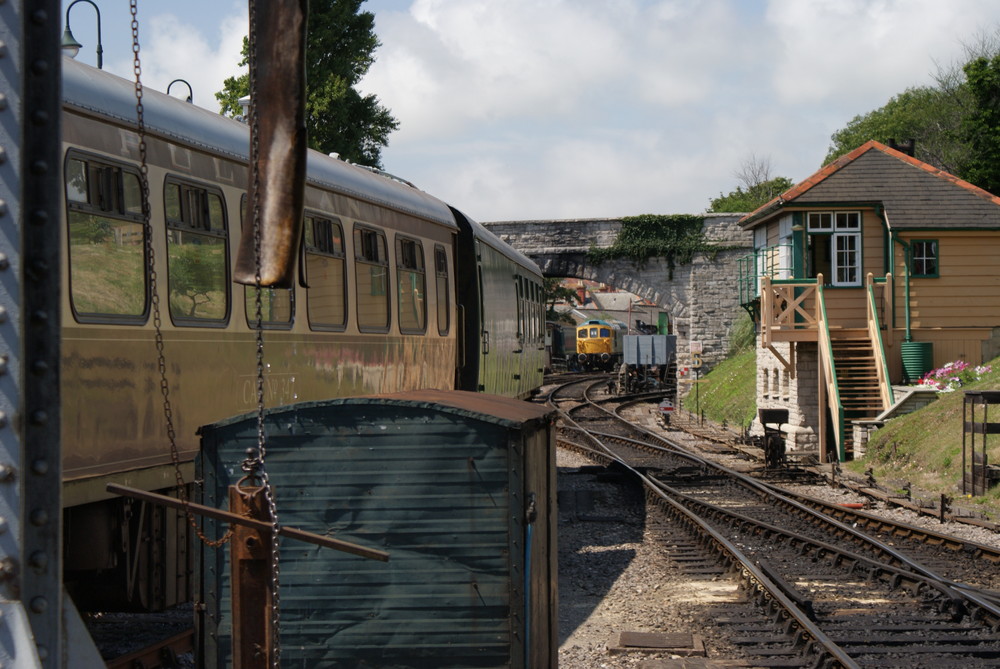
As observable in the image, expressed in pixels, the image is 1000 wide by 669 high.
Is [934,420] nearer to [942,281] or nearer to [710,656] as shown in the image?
[942,281]

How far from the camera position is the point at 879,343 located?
2366 cm

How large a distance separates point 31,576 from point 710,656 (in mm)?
6235

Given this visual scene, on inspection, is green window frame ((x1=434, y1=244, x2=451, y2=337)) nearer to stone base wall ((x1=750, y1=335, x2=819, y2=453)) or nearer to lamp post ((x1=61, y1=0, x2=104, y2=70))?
lamp post ((x1=61, y1=0, x2=104, y2=70))

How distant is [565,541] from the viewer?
43.0 ft

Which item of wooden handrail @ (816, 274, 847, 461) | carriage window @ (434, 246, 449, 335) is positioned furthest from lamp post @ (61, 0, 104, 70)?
wooden handrail @ (816, 274, 847, 461)

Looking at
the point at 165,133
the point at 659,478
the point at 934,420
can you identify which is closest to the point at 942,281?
the point at 934,420

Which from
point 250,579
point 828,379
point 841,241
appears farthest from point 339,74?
point 250,579

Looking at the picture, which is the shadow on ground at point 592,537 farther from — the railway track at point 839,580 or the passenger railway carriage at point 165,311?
the passenger railway carriage at point 165,311

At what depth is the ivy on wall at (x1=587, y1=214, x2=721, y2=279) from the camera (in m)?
41.9

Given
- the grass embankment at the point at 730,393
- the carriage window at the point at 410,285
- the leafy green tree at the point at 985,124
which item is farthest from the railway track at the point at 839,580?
the leafy green tree at the point at 985,124

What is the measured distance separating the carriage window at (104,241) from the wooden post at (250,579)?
3.04 meters

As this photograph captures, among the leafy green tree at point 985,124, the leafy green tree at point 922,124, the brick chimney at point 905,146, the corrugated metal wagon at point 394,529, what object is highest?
the leafy green tree at point 922,124

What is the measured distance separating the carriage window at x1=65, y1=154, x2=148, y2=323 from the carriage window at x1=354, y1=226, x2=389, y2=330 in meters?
3.45

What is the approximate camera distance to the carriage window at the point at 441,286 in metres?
13.1
